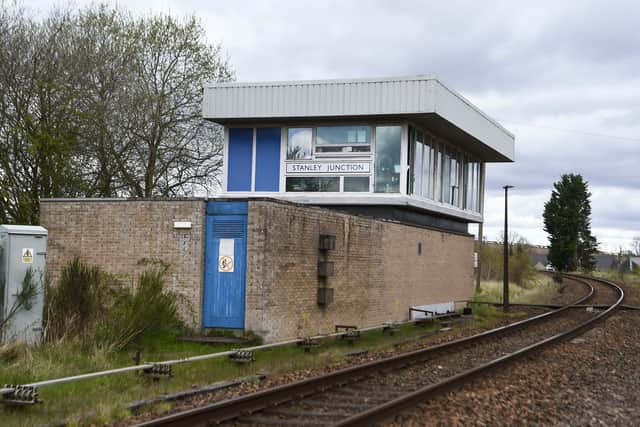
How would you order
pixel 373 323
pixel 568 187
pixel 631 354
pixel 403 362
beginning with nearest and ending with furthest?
pixel 403 362 → pixel 631 354 → pixel 373 323 → pixel 568 187

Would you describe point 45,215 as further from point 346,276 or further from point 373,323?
point 373,323

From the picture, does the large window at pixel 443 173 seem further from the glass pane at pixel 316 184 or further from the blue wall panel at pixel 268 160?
the blue wall panel at pixel 268 160

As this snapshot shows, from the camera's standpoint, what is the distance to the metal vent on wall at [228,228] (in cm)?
1477

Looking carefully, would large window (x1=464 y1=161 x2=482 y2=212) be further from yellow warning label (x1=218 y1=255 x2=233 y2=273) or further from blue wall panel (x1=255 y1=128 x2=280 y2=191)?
yellow warning label (x1=218 y1=255 x2=233 y2=273)

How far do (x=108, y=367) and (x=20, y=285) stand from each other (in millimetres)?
2625

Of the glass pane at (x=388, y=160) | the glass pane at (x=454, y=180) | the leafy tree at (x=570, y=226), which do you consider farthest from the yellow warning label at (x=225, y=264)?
the leafy tree at (x=570, y=226)

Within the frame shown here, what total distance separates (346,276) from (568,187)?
62.6 m

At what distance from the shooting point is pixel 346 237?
58.5 ft

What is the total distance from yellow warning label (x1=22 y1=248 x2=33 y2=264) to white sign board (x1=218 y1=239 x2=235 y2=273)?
356 centimetres

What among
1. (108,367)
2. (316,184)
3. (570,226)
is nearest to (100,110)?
(316,184)

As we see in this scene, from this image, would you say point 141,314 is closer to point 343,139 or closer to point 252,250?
point 252,250

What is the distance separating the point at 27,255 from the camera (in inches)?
500

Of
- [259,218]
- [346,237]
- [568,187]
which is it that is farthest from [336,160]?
[568,187]

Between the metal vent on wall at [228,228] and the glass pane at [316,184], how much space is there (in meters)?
7.92
